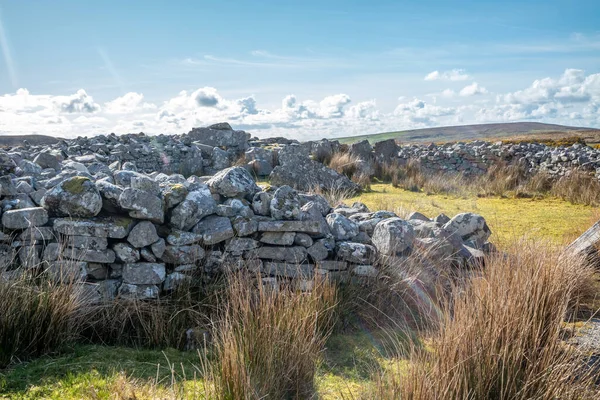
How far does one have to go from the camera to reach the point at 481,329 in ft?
7.79

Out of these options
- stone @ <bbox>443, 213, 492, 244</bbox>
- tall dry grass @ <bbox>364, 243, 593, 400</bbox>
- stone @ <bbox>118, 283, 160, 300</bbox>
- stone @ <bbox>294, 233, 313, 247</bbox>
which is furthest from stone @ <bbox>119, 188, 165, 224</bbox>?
stone @ <bbox>443, 213, 492, 244</bbox>

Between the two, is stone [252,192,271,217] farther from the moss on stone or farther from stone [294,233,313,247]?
the moss on stone

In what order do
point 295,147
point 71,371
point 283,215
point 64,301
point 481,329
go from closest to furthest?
point 481,329
point 71,371
point 64,301
point 283,215
point 295,147

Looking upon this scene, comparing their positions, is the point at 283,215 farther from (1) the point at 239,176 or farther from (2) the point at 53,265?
(2) the point at 53,265

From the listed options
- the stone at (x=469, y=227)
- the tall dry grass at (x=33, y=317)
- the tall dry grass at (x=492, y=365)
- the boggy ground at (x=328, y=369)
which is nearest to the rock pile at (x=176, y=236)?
the tall dry grass at (x=33, y=317)

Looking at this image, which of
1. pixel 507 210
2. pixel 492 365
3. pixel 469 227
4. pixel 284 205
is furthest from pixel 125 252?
pixel 507 210

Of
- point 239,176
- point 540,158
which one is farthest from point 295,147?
point 239,176

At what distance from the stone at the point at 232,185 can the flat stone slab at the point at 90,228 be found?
1.15 m

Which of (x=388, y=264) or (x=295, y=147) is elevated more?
(x=295, y=147)

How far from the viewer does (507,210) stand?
9.36 metres

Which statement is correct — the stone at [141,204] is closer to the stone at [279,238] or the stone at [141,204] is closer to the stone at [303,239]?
the stone at [279,238]

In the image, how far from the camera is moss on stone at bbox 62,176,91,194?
3870mm

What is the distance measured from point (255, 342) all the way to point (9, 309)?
181cm

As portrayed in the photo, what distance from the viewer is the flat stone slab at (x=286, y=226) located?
4.34 meters
